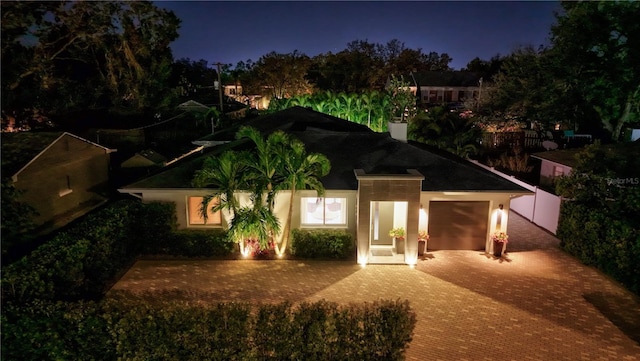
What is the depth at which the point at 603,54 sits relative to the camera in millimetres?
29234

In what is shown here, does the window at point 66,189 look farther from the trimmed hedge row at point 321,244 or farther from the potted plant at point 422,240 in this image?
the potted plant at point 422,240

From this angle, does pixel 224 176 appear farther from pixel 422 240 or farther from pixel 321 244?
pixel 422 240

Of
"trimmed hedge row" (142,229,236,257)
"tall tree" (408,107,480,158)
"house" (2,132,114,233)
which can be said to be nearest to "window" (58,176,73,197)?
"house" (2,132,114,233)

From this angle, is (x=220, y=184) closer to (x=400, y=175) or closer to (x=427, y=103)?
(x=400, y=175)

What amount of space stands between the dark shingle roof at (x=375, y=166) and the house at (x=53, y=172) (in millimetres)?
6371

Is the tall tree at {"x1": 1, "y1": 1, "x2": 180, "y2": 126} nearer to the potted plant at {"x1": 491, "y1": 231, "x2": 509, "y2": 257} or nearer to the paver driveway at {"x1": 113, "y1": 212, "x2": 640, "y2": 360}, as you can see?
the paver driveway at {"x1": 113, "y1": 212, "x2": 640, "y2": 360}

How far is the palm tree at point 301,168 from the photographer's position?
14148 millimetres

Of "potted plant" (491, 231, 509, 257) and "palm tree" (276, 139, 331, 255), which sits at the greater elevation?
"palm tree" (276, 139, 331, 255)

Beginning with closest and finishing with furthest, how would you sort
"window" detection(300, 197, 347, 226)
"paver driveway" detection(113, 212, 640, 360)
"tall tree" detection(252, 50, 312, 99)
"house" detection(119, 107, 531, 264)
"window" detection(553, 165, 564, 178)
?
"paver driveway" detection(113, 212, 640, 360)
"house" detection(119, 107, 531, 264)
"window" detection(300, 197, 347, 226)
"window" detection(553, 165, 564, 178)
"tall tree" detection(252, 50, 312, 99)

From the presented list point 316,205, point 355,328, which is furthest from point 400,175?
point 355,328

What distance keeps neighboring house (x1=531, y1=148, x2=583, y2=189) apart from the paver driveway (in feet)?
21.4

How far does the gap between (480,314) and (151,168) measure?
2244cm

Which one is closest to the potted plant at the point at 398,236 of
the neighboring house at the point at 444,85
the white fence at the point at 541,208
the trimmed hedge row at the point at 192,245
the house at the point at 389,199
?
the house at the point at 389,199

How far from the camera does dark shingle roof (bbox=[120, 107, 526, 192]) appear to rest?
1532cm
